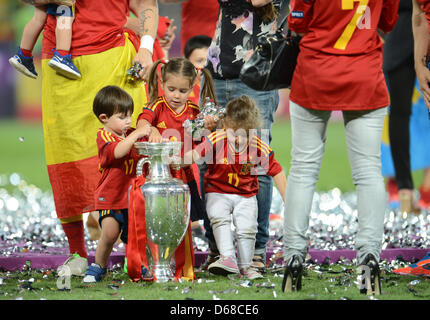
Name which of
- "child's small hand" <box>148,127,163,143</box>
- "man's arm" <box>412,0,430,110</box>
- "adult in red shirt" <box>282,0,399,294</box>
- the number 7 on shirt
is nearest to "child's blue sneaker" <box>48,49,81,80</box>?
"child's small hand" <box>148,127,163,143</box>

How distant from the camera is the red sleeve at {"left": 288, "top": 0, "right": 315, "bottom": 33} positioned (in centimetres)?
333

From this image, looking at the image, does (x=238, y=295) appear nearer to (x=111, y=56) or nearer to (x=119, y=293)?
(x=119, y=293)

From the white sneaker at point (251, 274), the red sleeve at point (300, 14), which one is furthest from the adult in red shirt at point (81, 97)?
the red sleeve at point (300, 14)

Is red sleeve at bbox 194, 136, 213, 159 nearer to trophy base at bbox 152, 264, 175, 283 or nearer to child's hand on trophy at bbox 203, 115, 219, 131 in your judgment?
child's hand on trophy at bbox 203, 115, 219, 131

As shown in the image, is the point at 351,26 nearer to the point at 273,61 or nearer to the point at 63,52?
the point at 273,61

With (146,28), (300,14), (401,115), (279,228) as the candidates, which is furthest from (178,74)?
(401,115)

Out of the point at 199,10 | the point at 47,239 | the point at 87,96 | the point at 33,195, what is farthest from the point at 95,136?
the point at 33,195

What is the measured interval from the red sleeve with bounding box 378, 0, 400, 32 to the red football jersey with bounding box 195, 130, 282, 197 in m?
1.00

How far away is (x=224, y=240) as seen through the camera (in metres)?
4.09

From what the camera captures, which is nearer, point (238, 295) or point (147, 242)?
point (238, 295)

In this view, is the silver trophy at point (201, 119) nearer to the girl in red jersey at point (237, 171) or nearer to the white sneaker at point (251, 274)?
the girl in red jersey at point (237, 171)

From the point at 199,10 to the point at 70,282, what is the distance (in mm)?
2940

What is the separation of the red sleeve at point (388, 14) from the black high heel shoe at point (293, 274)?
1084mm

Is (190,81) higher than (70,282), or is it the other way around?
(190,81)
